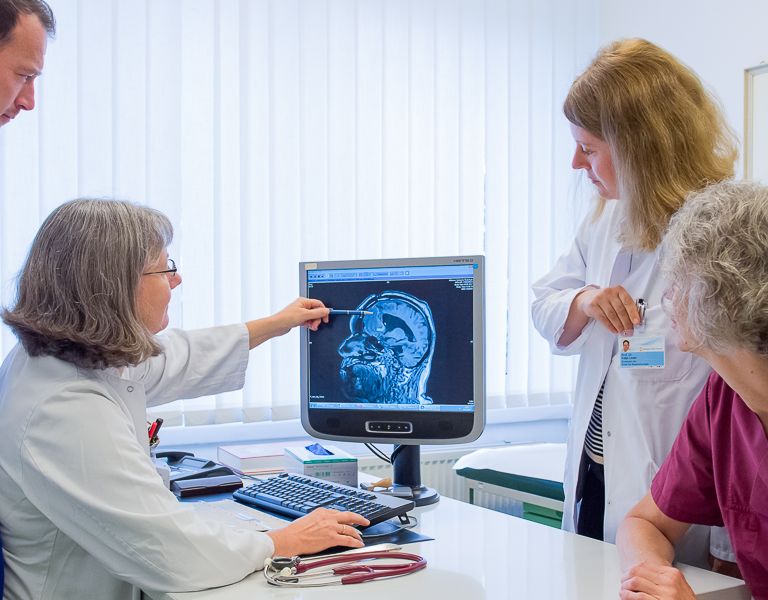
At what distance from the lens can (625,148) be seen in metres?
1.54

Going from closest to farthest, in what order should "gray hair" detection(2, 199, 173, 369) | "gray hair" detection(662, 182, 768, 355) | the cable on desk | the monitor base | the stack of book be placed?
"gray hair" detection(662, 182, 768, 355)
"gray hair" detection(2, 199, 173, 369)
the cable on desk
the monitor base
the stack of book

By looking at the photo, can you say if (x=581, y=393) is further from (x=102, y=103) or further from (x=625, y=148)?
(x=102, y=103)

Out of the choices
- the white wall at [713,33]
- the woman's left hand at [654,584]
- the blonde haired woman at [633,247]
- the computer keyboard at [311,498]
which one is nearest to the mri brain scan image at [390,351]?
the computer keyboard at [311,498]

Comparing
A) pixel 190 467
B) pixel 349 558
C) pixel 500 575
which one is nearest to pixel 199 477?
pixel 190 467

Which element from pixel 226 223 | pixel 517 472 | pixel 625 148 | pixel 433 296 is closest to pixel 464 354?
pixel 433 296

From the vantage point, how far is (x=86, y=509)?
120 cm

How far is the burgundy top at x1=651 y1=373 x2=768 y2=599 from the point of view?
1.22 m

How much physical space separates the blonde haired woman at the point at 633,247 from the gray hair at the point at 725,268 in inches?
12.9

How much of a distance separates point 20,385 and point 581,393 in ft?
3.50

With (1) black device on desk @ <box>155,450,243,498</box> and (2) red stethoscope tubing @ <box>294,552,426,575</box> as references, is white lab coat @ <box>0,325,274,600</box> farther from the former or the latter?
(1) black device on desk @ <box>155,450,243,498</box>

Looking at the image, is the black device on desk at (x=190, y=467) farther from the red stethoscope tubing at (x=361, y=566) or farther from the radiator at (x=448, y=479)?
the radiator at (x=448, y=479)

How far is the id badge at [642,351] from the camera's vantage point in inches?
59.9

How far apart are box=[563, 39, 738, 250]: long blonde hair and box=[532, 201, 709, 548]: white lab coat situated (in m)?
0.10

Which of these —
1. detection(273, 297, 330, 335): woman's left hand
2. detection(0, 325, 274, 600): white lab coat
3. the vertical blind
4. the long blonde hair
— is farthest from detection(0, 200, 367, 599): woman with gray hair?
the vertical blind
